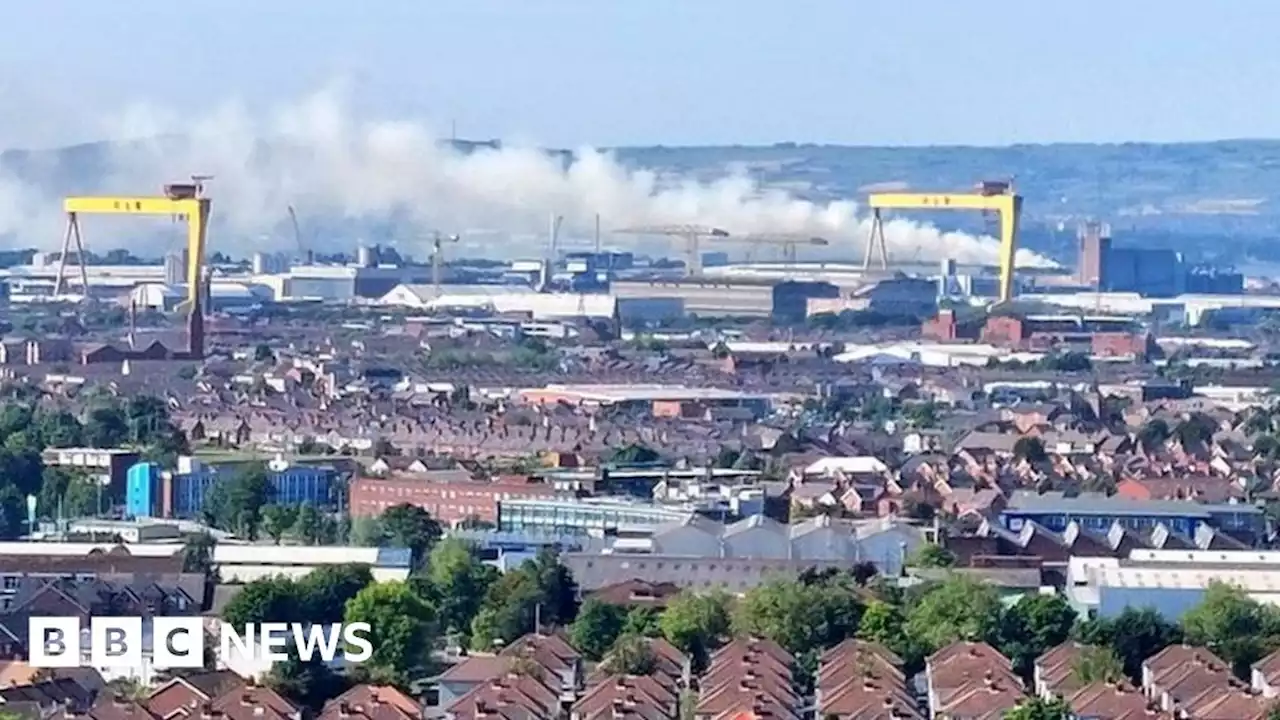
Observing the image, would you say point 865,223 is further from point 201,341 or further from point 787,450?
point 787,450

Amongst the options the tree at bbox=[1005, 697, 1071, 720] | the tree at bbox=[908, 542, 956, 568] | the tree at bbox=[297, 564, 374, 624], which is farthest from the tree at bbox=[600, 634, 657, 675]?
the tree at bbox=[908, 542, 956, 568]

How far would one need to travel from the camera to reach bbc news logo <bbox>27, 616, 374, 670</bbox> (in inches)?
620

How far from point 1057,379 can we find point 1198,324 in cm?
1672

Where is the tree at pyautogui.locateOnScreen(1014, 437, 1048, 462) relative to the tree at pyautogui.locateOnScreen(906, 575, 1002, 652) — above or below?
below

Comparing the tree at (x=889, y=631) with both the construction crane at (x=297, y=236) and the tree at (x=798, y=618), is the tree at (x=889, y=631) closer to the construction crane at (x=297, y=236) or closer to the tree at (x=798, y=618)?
the tree at (x=798, y=618)

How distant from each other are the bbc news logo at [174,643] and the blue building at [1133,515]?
8530 mm

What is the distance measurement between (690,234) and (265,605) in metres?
59.0

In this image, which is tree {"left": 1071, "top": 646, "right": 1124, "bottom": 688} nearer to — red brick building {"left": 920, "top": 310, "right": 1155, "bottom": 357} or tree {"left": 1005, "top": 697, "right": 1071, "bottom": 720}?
tree {"left": 1005, "top": 697, "right": 1071, "bottom": 720}

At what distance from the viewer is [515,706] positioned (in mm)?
14969

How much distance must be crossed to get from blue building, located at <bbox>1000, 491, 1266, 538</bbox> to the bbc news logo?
8.53 m

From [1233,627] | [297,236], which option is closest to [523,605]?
[1233,627]

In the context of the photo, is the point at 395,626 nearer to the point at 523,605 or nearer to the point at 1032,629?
the point at 523,605

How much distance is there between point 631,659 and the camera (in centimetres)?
1605

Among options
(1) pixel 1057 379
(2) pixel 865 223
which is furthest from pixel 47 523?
(2) pixel 865 223
